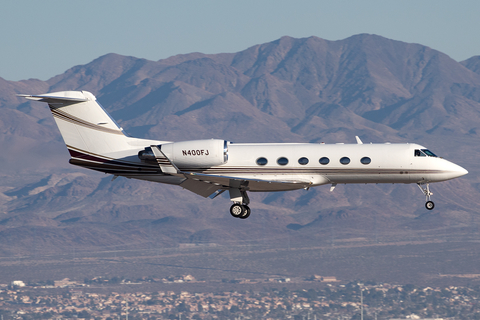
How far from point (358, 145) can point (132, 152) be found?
42.6 ft

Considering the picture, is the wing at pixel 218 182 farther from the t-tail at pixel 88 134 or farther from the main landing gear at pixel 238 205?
the t-tail at pixel 88 134

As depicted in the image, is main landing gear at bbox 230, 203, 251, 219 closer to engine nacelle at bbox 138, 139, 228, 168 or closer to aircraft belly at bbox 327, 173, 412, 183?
engine nacelle at bbox 138, 139, 228, 168

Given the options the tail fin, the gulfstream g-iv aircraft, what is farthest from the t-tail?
the gulfstream g-iv aircraft

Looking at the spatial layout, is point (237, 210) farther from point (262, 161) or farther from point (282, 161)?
point (282, 161)

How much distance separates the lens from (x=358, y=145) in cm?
4600

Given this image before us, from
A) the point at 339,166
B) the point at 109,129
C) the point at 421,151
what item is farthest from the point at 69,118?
the point at 421,151

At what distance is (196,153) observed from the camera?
45688mm

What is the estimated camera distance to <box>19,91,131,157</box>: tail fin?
48.4 m

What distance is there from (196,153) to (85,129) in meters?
7.29

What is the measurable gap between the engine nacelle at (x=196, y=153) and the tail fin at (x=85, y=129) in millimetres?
3747

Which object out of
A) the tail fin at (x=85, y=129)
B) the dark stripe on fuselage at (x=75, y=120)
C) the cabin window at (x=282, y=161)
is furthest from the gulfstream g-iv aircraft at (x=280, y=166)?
the tail fin at (x=85, y=129)

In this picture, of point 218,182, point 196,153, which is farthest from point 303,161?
point 196,153

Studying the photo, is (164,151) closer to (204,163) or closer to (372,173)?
(204,163)

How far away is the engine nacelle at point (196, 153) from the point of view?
45469 mm
